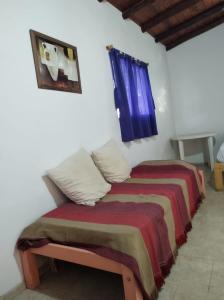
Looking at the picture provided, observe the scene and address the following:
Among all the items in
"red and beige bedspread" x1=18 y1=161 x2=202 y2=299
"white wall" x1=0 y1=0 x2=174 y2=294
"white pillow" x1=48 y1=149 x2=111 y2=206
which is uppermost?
"white wall" x1=0 y1=0 x2=174 y2=294

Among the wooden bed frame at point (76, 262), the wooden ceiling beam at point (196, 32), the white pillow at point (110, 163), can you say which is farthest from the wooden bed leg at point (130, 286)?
the wooden ceiling beam at point (196, 32)

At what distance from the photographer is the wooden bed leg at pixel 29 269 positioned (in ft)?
5.67

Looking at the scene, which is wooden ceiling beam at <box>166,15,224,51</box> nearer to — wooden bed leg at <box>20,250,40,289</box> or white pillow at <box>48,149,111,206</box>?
white pillow at <box>48,149,111,206</box>

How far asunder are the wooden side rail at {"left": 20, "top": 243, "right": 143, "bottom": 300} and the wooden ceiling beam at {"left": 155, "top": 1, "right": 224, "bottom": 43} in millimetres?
3972

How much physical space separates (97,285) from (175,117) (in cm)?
404

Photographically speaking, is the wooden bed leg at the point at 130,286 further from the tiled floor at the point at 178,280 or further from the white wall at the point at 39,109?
the white wall at the point at 39,109

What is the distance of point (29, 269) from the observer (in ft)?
5.70

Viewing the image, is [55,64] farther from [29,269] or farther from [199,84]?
[199,84]

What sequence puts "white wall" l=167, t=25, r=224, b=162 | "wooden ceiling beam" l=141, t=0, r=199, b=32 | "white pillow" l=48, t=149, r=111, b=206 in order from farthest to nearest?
"white wall" l=167, t=25, r=224, b=162 < "wooden ceiling beam" l=141, t=0, r=199, b=32 < "white pillow" l=48, t=149, r=111, b=206

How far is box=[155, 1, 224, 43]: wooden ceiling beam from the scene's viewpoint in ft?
12.9

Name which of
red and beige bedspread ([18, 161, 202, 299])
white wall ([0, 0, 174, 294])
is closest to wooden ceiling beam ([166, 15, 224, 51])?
white wall ([0, 0, 174, 294])

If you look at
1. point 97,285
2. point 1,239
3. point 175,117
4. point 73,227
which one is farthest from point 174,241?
point 175,117

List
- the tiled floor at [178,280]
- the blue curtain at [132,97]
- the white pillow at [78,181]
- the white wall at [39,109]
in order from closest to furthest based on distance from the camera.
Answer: the tiled floor at [178,280] → the white wall at [39,109] → the white pillow at [78,181] → the blue curtain at [132,97]

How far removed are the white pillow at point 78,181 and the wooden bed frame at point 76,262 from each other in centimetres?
47
